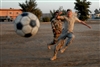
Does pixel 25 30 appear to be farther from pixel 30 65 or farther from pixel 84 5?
pixel 84 5

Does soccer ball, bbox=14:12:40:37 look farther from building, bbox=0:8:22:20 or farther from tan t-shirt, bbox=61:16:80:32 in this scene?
building, bbox=0:8:22:20

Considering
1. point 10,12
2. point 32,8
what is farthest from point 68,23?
point 10,12

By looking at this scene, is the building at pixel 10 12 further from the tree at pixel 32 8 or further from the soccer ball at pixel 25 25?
the soccer ball at pixel 25 25

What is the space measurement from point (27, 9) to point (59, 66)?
164 ft

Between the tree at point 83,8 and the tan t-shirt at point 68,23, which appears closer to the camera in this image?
the tan t-shirt at point 68,23

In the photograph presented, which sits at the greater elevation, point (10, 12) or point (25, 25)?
point (25, 25)

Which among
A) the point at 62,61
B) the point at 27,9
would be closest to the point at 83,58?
the point at 62,61

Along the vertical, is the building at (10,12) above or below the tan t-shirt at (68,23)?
below

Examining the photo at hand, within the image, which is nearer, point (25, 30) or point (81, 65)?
point (81, 65)

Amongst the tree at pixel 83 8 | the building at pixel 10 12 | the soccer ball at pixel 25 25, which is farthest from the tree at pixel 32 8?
the soccer ball at pixel 25 25

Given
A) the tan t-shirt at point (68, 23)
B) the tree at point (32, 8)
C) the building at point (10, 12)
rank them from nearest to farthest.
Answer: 1. the tan t-shirt at point (68, 23)
2. the tree at point (32, 8)
3. the building at point (10, 12)

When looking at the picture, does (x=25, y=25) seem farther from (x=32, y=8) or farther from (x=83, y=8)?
(x=83, y=8)

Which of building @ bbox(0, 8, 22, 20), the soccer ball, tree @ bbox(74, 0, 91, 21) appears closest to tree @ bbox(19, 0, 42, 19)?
tree @ bbox(74, 0, 91, 21)

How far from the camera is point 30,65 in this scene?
8414 millimetres
